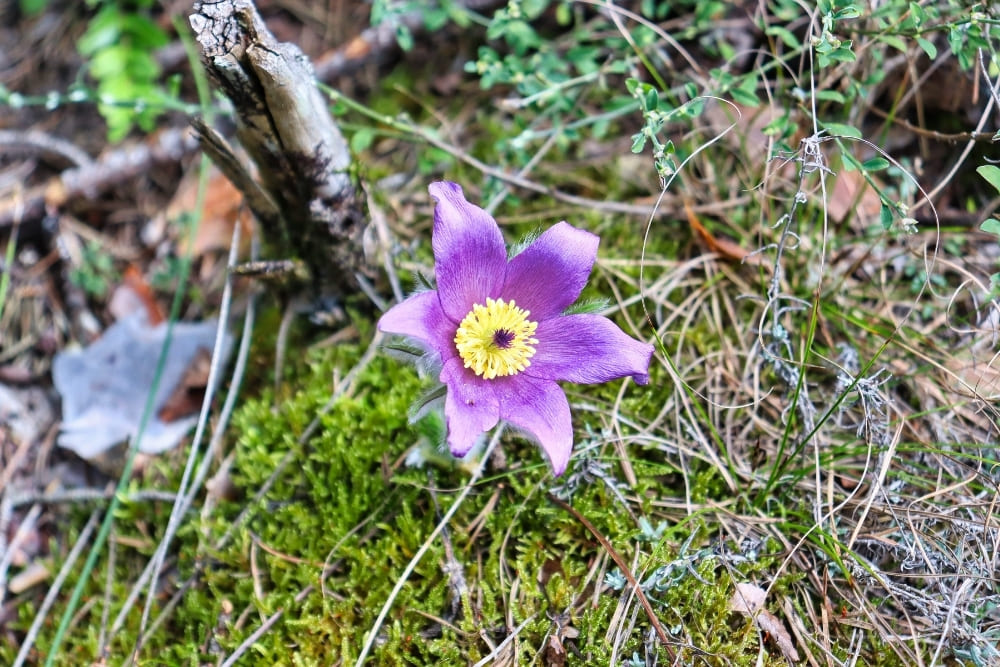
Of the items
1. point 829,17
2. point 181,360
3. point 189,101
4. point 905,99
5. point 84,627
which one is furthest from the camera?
point 189,101

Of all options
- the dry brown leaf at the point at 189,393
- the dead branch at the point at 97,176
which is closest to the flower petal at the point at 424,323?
the dry brown leaf at the point at 189,393

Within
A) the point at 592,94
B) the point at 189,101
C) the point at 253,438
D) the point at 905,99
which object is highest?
the point at 189,101

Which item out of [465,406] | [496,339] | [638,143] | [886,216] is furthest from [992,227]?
[465,406]

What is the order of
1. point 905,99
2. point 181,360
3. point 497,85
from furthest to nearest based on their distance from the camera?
1. point 497,85
2. point 181,360
3. point 905,99

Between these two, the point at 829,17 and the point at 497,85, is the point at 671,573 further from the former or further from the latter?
the point at 497,85

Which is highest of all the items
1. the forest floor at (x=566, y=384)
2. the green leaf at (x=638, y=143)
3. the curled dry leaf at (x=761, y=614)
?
the green leaf at (x=638, y=143)

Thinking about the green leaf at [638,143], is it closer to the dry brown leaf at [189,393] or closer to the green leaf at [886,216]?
the green leaf at [886,216]

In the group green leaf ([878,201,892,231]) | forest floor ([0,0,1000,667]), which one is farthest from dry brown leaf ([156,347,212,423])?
green leaf ([878,201,892,231])

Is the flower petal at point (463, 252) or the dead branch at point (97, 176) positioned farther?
the dead branch at point (97, 176)

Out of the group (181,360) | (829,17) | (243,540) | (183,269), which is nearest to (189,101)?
(183,269)
